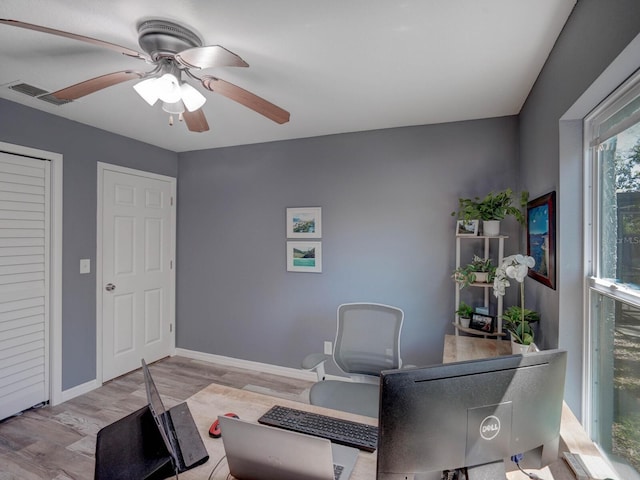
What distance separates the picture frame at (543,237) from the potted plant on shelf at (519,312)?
3.7 inches

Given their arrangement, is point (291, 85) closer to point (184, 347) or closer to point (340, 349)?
point (340, 349)

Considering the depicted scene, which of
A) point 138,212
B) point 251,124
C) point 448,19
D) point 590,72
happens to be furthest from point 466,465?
point 138,212

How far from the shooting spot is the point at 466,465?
800 mm

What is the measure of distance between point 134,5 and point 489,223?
2533 mm

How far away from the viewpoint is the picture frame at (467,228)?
103 inches

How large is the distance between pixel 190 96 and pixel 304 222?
1829 mm

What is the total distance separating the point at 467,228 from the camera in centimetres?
265

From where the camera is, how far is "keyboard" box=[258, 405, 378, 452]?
1.15 m

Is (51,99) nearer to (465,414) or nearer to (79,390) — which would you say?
(79,390)

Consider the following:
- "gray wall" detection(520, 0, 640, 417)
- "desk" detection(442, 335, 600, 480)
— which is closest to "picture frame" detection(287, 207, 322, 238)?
"desk" detection(442, 335, 600, 480)

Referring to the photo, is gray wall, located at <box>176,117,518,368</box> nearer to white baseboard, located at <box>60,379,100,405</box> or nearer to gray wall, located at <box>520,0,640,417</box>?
gray wall, located at <box>520,0,640,417</box>

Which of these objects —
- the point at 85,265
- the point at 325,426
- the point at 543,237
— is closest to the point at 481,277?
the point at 543,237

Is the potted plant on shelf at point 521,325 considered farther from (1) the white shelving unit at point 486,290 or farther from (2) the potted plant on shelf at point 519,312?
(1) the white shelving unit at point 486,290

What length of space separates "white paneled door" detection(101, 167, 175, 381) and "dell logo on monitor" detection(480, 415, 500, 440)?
3422mm
